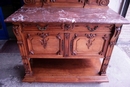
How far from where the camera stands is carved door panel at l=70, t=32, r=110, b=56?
107cm

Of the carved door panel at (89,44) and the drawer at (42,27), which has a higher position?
the drawer at (42,27)

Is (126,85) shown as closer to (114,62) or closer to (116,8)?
(114,62)

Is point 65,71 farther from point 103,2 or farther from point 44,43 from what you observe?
point 103,2

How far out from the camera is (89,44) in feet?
3.70

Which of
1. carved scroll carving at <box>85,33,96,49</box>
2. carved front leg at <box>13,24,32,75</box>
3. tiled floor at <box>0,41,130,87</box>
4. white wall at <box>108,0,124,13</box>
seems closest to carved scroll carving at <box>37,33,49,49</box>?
carved front leg at <box>13,24,32,75</box>

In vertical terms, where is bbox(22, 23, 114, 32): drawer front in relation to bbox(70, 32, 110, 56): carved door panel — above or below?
above

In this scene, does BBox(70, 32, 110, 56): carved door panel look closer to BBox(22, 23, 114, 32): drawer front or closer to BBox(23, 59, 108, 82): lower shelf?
BBox(22, 23, 114, 32): drawer front

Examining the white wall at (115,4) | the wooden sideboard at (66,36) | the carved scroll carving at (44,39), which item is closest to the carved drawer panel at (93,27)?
the wooden sideboard at (66,36)

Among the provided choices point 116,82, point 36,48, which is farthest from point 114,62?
point 36,48

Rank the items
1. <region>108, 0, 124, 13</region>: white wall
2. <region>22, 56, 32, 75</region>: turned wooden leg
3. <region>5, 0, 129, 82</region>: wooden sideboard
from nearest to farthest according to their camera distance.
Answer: <region>5, 0, 129, 82</region>: wooden sideboard
<region>22, 56, 32, 75</region>: turned wooden leg
<region>108, 0, 124, 13</region>: white wall

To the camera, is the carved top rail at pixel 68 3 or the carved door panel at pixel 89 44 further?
the carved top rail at pixel 68 3

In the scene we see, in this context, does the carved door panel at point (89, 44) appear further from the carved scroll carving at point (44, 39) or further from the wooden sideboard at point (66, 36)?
the carved scroll carving at point (44, 39)

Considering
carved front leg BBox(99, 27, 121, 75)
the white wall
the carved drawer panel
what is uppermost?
the white wall

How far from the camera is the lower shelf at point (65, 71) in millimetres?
1325
